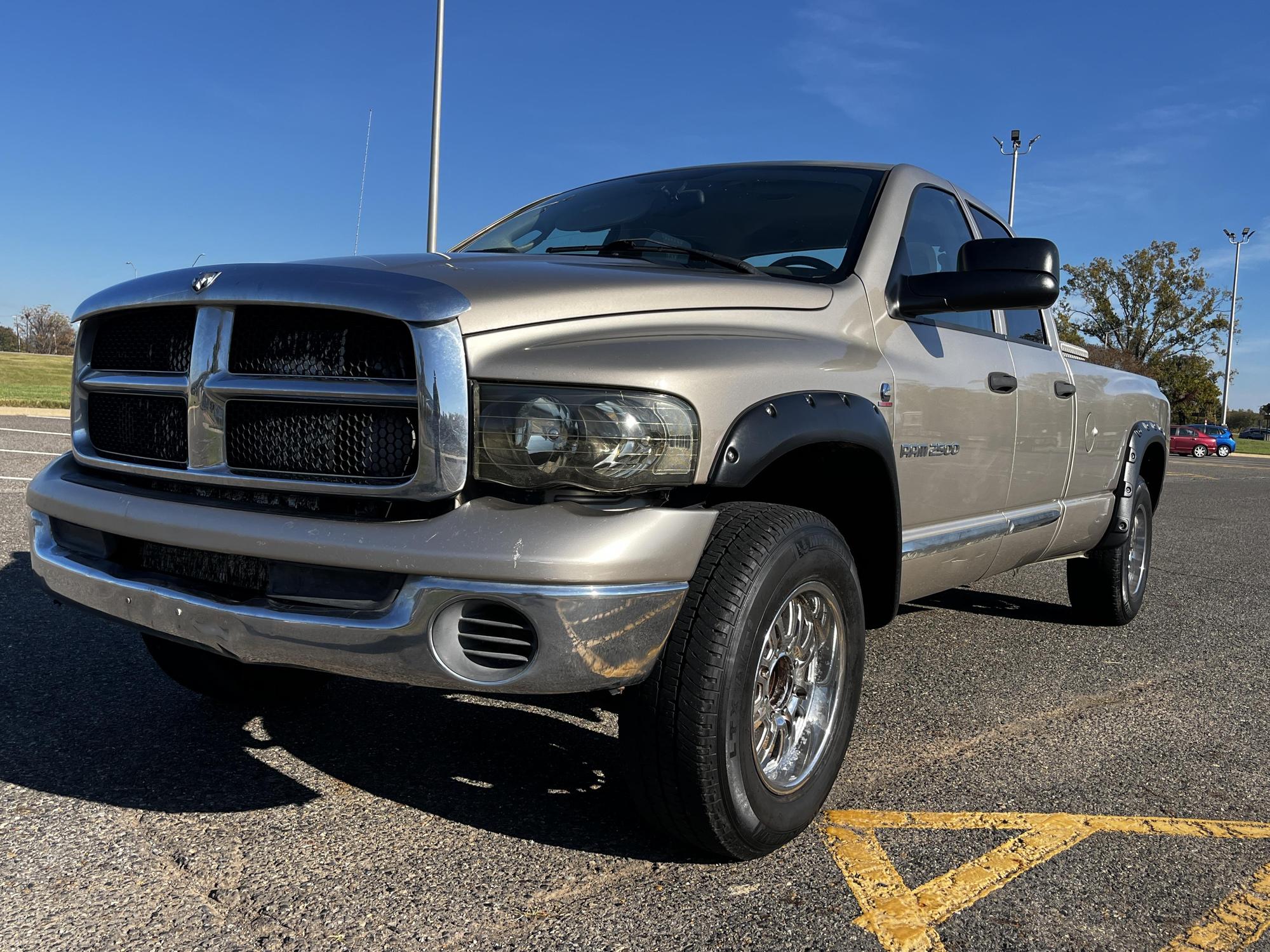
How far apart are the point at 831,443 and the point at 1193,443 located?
49.9 meters

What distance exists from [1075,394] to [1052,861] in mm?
2619

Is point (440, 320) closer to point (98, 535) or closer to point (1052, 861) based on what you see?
point (98, 535)

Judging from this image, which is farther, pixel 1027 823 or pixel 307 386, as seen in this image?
pixel 1027 823

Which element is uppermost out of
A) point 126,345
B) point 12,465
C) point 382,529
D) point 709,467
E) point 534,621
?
point 126,345

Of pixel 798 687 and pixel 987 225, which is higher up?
pixel 987 225

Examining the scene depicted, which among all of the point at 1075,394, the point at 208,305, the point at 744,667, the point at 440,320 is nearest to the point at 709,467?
the point at 744,667

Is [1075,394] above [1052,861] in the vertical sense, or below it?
above

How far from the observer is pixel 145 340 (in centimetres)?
273

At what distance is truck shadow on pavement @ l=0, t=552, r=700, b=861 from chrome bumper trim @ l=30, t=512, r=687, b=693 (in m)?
0.64

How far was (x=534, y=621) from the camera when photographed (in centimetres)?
211

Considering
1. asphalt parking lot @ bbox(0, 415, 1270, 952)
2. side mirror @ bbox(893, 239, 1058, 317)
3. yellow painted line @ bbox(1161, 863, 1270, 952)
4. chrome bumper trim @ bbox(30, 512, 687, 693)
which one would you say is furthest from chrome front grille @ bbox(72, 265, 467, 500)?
yellow painted line @ bbox(1161, 863, 1270, 952)

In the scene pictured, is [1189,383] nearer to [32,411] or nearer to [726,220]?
[32,411]

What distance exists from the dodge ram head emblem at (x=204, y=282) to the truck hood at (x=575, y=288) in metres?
0.22

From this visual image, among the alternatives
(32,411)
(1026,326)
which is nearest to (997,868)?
(1026,326)
